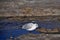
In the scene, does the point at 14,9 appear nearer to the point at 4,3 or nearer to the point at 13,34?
the point at 4,3

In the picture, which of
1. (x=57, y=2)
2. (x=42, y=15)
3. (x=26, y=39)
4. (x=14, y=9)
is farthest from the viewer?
(x=57, y=2)

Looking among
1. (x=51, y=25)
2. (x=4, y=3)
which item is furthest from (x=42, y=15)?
(x=4, y=3)

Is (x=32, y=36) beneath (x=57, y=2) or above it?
beneath

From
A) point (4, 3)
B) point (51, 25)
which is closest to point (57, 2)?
point (51, 25)

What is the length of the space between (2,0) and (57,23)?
1115 millimetres

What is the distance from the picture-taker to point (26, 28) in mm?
1887

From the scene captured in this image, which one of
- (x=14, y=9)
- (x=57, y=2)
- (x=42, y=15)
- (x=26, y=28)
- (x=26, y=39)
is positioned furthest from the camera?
(x=57, y=2)

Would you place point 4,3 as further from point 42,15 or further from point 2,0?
point 42,15

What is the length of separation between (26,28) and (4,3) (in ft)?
2.74

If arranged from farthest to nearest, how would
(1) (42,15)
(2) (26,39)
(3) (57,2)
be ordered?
1. (3) (57,2)
2. (1) (42,15)
3. (2) (26,39)

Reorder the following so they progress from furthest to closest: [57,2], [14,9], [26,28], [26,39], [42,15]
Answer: [57,2]
[14,9]
[42,15]
[26,28]
[26,39]

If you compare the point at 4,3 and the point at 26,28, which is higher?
the point at 4,3

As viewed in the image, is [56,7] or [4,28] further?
[56,7]

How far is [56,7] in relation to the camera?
2363 millimetres
